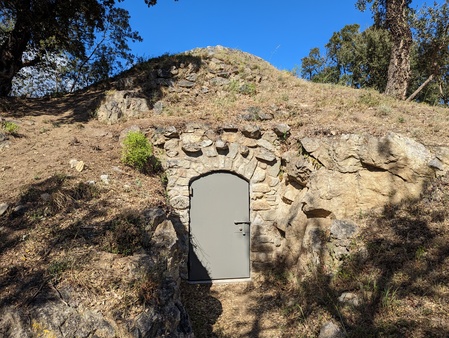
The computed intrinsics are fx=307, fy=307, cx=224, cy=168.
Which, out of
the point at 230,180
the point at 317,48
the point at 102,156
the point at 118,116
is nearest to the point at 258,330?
the point at 230,180

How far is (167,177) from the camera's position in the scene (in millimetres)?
7207

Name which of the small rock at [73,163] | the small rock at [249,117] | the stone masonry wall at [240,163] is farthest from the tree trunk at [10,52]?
the small rock at [249,117]

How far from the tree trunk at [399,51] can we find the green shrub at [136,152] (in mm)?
9247

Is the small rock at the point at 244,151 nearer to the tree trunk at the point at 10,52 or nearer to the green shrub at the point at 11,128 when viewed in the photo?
the green shrub at the point at 11,128

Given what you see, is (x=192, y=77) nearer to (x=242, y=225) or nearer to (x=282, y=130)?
(x=282, y=130)

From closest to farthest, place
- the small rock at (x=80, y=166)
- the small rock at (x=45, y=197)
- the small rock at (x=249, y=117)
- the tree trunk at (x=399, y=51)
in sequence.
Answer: the small rock at (x=45, y=197) < the small rock at (x=80, y=166) < the small rock at (x=249, y=117) < the tree trunk at (x=399, y=51)

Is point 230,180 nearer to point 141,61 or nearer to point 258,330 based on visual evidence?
point 258,330

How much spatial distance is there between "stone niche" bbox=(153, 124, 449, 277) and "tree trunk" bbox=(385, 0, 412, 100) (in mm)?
6279

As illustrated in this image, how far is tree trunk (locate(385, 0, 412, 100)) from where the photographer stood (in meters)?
11.2

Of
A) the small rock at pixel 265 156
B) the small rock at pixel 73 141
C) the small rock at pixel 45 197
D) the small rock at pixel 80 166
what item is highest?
the small rock at pixel 73 141

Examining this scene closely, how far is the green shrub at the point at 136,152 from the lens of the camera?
675 centimetres

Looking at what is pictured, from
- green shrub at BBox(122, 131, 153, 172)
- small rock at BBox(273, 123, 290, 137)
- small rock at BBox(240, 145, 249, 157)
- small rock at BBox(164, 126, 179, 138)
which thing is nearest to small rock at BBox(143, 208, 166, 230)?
green shrub at BBox(122, 131, 153, 172)

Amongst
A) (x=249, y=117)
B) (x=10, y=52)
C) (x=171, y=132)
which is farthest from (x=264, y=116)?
(x=10, y=52)

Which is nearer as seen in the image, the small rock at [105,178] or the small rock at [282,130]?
the small rock at [105,178]
